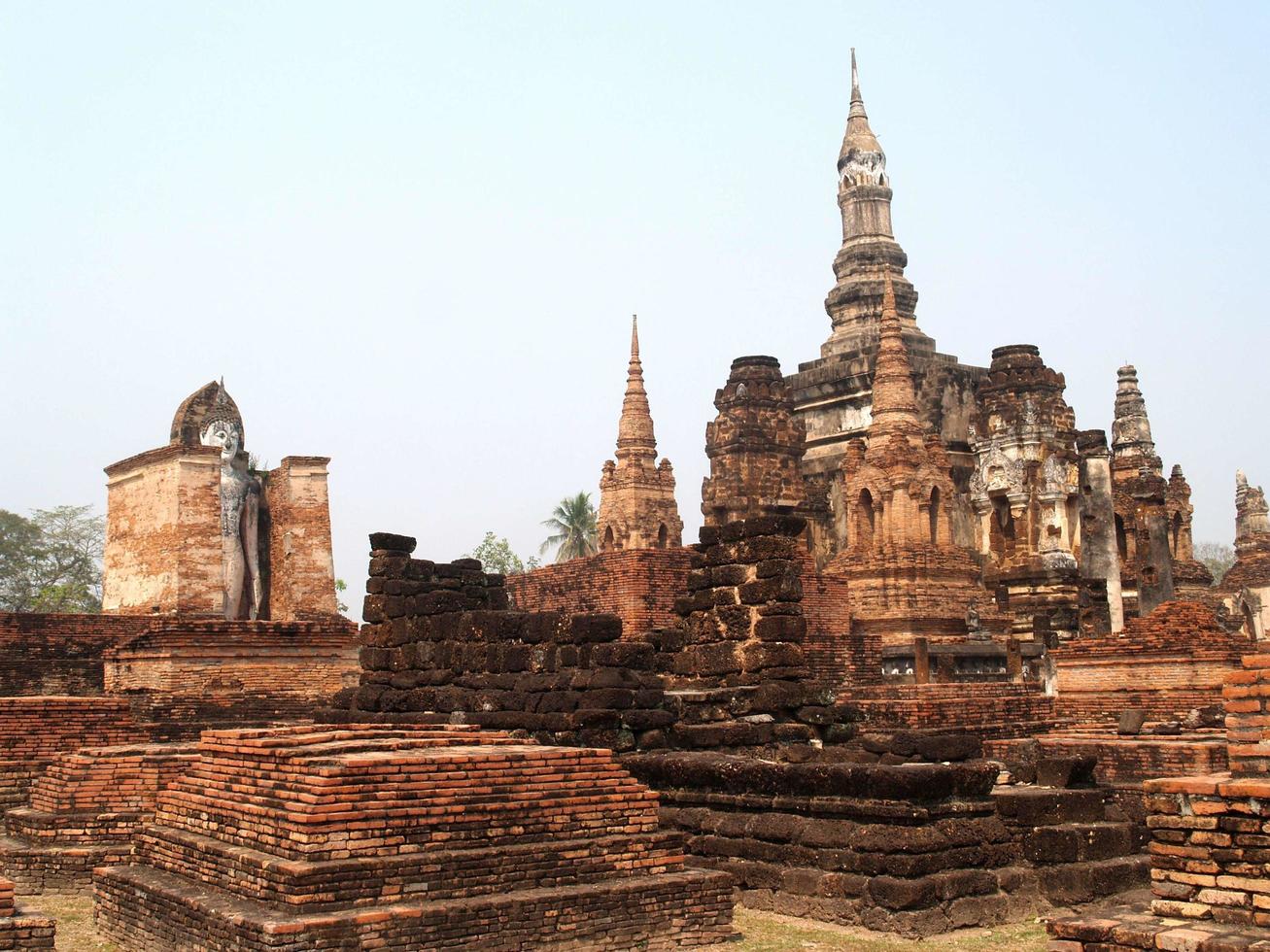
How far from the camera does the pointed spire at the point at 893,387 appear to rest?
26766 millimetres

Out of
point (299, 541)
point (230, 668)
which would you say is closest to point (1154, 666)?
point (299, 541)

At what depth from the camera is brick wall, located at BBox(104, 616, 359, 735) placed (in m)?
14.1

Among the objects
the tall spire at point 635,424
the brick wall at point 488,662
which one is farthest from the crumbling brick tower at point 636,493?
the brick wall at point 488,662

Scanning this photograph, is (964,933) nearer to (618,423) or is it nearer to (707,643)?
(707,643)

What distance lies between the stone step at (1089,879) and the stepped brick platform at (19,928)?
5.28 meters

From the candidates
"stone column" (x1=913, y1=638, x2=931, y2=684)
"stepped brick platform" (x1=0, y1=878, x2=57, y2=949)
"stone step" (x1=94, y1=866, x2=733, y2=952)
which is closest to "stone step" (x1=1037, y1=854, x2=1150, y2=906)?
"stone step" (x1=94, y1=866, x2=733, y2=952)

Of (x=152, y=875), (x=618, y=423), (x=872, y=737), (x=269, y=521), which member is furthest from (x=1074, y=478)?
(x=152, y=875)

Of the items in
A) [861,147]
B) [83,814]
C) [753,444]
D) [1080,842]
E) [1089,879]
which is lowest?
[1089,879]

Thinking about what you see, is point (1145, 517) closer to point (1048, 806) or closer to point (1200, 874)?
point (1048, 806)

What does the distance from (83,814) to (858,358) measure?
22646mm

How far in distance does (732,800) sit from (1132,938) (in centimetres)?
429

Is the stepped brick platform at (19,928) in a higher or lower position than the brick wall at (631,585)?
lower

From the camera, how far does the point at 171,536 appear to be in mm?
15469

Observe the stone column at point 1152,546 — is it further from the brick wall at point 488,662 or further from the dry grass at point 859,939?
the dry grass at point 859,939
